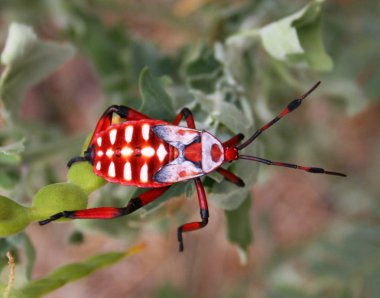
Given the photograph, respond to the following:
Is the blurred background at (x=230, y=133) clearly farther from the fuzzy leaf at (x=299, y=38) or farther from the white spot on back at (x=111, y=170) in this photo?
the white spot on back at (x=111, y=170)

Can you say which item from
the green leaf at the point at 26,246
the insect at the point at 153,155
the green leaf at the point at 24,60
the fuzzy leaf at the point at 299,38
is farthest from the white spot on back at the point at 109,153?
the fuzzy leaf at the point at 299,38

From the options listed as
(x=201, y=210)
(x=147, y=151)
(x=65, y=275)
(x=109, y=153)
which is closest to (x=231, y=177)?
(x=201, y=210)

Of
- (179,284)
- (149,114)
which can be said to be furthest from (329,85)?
(179,284)

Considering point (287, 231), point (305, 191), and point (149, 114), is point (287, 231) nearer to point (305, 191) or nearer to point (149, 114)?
point (305, 191)

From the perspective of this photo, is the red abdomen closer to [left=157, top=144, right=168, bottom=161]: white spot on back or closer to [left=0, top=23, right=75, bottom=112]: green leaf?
[left=157, top=144, right=168, bottom=161]: white spot on back

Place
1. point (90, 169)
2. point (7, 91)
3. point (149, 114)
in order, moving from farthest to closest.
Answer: point (7, 91), point (149, 114), point (90, 169)

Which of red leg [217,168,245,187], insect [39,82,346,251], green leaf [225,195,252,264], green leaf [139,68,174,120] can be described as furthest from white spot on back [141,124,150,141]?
green leaf [225,195,252,264]
